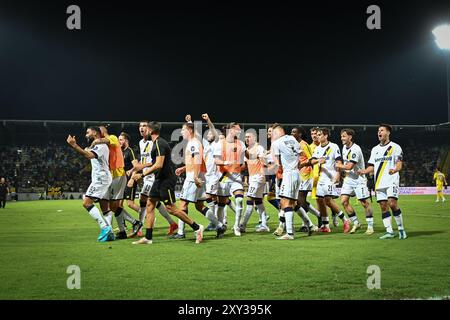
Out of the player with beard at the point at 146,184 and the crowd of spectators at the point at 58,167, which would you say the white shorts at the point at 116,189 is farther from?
the crowd of spectators at the point at 58,167

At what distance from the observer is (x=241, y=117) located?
5184 cm

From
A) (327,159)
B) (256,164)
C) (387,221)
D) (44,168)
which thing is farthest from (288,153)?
(44,168)

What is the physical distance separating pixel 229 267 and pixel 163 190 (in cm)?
323

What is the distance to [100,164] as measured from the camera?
1136cm

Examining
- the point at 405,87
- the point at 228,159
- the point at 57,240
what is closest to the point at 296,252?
the point at 228,159

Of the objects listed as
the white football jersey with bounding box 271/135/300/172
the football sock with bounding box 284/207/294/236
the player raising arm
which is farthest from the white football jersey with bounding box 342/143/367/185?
the player raising arm

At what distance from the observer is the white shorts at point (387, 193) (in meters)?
11.0

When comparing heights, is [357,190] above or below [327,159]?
below

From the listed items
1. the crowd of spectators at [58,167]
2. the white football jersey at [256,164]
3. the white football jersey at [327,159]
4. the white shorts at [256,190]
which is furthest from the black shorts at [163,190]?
the crowd of spectators at [58,167]

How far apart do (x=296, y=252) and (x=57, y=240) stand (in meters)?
5.69

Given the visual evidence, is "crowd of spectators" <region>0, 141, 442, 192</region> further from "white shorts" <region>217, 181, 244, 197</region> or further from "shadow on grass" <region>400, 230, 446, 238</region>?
"shadow on grass" <region>400, 230, 446, 238</region>

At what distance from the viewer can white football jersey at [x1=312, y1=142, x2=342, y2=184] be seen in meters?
12.9

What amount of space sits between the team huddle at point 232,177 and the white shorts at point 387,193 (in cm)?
2

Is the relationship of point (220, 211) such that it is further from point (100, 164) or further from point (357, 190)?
point (357, 190)
